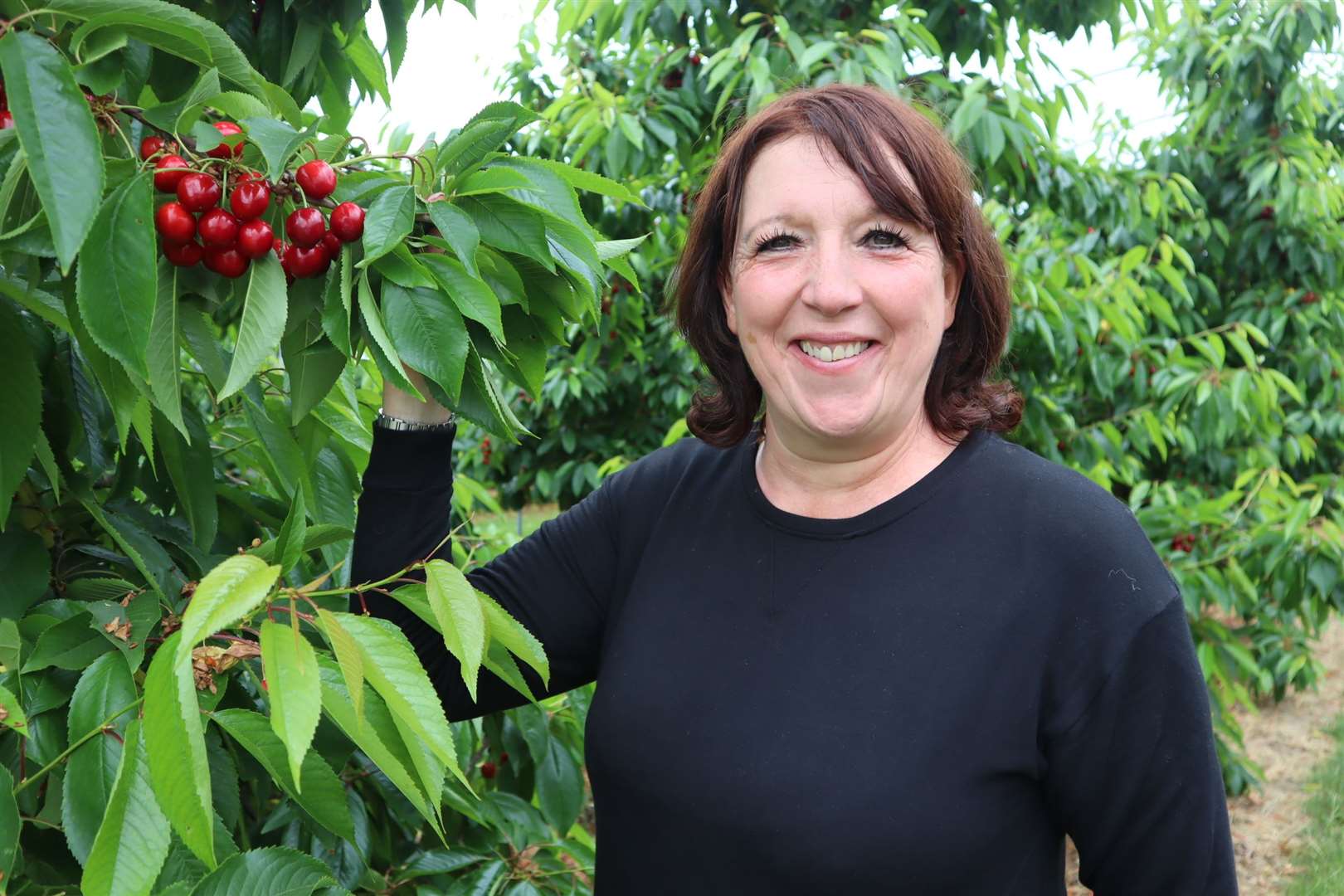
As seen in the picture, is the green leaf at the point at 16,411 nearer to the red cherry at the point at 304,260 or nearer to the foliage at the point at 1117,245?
the red cherry at the point at 304,260

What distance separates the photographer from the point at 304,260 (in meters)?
1.01

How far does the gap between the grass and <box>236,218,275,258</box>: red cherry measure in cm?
476

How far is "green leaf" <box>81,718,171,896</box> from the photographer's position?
2.81 feet

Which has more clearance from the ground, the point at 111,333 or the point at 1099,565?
the point at 111,333

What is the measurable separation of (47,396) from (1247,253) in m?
5.74

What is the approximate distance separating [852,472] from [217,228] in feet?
3.05

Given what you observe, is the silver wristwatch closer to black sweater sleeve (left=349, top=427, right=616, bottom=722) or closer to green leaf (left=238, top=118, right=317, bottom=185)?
black sweater sleeve (left=349, top=427, right=616, bottom=722)

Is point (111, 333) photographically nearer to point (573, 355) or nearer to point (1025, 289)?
point (1025, 289)

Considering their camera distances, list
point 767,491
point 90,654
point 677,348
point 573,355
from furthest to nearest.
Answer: point 573,355, point 677,348, point 767,491, point 90,654

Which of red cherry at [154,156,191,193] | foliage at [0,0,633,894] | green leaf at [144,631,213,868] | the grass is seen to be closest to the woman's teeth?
foliage at [0,0,633,894]

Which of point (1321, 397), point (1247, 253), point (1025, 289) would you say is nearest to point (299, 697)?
point (1025, 289)

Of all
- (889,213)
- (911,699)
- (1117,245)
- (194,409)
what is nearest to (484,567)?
(194,409)

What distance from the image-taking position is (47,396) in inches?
51.2

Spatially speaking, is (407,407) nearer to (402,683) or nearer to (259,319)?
(259,319)
